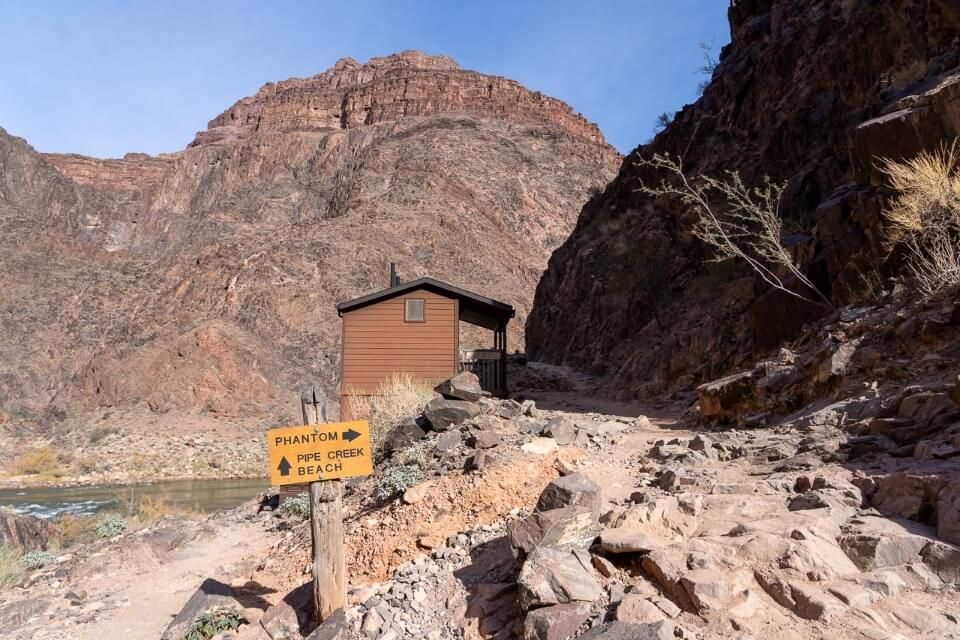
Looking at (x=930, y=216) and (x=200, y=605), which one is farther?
(x=930, y=216)

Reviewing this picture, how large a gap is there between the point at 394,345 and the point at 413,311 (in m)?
1.19

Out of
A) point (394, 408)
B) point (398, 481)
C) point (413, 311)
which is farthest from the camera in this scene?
point (413, 311)

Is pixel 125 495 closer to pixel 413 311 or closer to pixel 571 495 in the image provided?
pixel 413 311

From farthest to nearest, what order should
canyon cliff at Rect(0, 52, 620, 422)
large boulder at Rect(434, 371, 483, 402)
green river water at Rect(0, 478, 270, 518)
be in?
canyon cliff at Rect(0, 52, 620, 422) < green river water at Rect(0, 478, 270, 518) < large boulder at Rect(434, 371, 483, 402)

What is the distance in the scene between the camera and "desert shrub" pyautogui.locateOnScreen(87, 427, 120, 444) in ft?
131

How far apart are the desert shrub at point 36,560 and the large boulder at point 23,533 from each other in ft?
3.96

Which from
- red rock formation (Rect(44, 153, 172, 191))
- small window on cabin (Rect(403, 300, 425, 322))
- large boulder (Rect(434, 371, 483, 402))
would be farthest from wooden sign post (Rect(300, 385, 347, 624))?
red rock formation (Rect(44, 153, 172, 191))

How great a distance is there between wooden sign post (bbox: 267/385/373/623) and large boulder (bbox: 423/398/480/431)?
15.3 ft

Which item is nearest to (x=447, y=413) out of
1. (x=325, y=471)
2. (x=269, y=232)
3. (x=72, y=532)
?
(x=325, y=471)

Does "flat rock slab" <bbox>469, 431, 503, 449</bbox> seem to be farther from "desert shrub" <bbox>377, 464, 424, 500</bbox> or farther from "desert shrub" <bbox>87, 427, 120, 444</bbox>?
"desert shrub" <bbox>87, 427, 120, 444</bbox>

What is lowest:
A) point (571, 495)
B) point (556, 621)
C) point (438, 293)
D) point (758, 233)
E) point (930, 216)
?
point (556, 621)

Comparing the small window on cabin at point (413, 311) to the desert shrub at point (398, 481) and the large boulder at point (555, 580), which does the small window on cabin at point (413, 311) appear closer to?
the desert shrub at point (398, 481)

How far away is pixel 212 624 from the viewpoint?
7.43 m

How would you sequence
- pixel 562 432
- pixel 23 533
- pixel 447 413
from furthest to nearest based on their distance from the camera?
pixel 23 533 < pixel 447 413 < pixel 562 432
